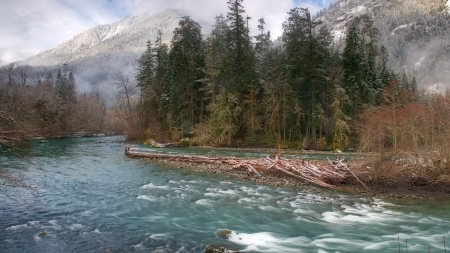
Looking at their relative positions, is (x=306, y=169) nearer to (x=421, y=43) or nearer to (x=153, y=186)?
(x=153, y=186)

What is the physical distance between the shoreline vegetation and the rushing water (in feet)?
3.41

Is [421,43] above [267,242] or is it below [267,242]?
above

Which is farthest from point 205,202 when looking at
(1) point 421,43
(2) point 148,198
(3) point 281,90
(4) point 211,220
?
(1) point 421,43

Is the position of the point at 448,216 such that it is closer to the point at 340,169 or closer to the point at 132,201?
the point at 340,169

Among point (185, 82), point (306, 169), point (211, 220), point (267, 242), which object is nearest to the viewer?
point (267, 242)

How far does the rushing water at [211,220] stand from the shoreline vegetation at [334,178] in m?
1.04

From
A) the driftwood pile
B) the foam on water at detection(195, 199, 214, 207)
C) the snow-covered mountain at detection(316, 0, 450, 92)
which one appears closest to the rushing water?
the foam on water at detection(195, 199, 214, 207)

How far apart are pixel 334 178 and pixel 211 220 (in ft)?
24.9

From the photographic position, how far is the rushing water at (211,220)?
7.75 metres

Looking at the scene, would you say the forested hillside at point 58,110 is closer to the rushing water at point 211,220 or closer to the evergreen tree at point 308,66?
the evergreen tree at point 308,66

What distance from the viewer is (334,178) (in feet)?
47.6

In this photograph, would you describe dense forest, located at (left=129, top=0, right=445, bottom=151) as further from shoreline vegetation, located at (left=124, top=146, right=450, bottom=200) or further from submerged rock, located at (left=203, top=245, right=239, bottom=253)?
submerged rock, located at (left=203, top=245, right=239, bottom=253)

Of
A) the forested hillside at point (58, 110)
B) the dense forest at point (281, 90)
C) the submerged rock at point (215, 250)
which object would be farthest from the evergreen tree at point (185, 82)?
the submerged rock at point (215, 250)

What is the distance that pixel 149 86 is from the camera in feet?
157
